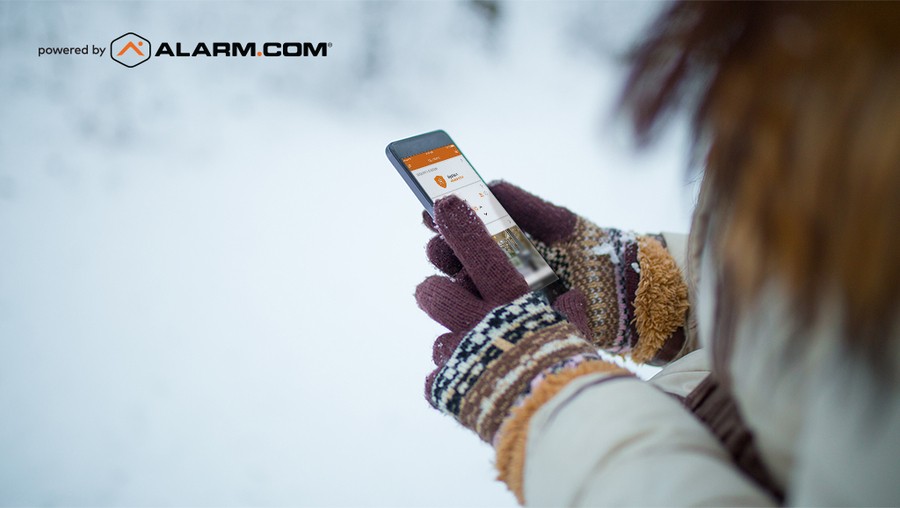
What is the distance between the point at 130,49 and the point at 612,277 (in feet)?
2.17

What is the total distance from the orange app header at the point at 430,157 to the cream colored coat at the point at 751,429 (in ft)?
1.03

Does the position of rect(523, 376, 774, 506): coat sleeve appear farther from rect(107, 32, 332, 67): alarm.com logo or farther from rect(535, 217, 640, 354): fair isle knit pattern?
rect(107, 32, 332, 67): alarm.com logo

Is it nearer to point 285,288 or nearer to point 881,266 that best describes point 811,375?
point 881,266

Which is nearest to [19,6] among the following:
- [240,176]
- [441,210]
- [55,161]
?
[55,161]

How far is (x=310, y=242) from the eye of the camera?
73 centimetres

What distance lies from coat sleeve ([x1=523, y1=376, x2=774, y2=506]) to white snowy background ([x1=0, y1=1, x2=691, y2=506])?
0.33 meters

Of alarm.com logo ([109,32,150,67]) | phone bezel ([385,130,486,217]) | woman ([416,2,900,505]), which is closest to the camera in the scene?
woman ([416,2,900,505])

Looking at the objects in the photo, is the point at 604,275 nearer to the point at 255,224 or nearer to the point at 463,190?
the point at 463,190

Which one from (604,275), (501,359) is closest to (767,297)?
(501,359)

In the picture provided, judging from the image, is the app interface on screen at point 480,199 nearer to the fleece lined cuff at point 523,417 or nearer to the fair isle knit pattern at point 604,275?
the fair isle knit pattern at point 604,275

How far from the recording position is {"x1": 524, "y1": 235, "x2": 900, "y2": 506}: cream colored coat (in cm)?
23

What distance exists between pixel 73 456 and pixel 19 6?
21.6 inches

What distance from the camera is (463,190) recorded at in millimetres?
594

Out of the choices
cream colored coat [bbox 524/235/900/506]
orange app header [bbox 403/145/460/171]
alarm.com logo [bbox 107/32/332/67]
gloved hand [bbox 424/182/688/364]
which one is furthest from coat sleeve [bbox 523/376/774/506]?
alarm.com logo [bbox 107/32/332/67]
